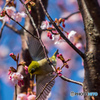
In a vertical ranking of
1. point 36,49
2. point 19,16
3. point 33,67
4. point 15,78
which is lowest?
point 15,78

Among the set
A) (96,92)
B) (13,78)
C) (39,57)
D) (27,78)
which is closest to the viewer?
(96,92)

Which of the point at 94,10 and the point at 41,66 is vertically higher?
the point at 94,10

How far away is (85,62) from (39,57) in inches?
31.6

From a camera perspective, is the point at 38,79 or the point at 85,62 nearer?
the point at 85,62

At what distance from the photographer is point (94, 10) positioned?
1401mm

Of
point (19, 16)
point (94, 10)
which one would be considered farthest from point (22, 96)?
point (94, 10)

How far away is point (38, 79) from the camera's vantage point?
1992 millimetres

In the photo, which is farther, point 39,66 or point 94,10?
point 39,66

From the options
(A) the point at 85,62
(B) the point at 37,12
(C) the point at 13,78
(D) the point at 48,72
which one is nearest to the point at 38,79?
(D) the point at 48,72

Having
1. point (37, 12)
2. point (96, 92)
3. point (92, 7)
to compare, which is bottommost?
point (96, 92)

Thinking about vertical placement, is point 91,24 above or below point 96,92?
above

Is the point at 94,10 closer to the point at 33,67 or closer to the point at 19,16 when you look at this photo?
the point at 33,67

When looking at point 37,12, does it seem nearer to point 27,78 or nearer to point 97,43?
point 27,78

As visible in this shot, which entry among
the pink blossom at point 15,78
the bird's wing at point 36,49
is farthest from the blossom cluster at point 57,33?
the pink blossom at point 15,78
